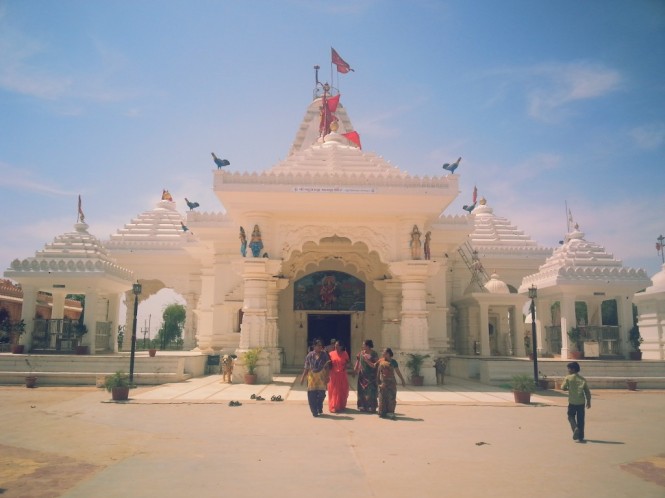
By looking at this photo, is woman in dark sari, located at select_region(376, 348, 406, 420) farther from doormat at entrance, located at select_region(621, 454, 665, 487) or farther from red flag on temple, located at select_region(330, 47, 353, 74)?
red flag on temple, located at select_region(330, 47, 353, 74)

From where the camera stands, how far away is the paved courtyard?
208 inches

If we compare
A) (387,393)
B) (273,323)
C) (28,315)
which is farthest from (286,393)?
(28,315)

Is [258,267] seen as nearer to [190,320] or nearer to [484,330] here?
[484,330]

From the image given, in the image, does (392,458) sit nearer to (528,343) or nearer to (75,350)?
(75,350)

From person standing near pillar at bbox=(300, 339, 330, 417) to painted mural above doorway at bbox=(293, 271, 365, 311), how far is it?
407 inches

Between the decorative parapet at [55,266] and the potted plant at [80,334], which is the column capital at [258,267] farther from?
the potted plant at [80,334]

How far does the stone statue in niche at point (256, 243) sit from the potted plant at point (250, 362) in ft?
8.99

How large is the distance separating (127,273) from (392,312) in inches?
431

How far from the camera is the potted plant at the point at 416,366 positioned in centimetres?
1475

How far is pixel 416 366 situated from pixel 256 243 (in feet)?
19.0

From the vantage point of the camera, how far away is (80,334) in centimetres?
1852

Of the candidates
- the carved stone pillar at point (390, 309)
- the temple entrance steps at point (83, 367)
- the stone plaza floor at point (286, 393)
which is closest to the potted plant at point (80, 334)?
the temple entrance steps at point (83, 367)

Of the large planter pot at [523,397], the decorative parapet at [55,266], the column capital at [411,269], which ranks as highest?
the decorative parapet at [55,266]

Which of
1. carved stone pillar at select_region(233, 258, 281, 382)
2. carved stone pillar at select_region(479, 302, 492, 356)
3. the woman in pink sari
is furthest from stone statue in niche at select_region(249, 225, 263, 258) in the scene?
carved stone pillar at select_region(479, 302, 492, 356)
